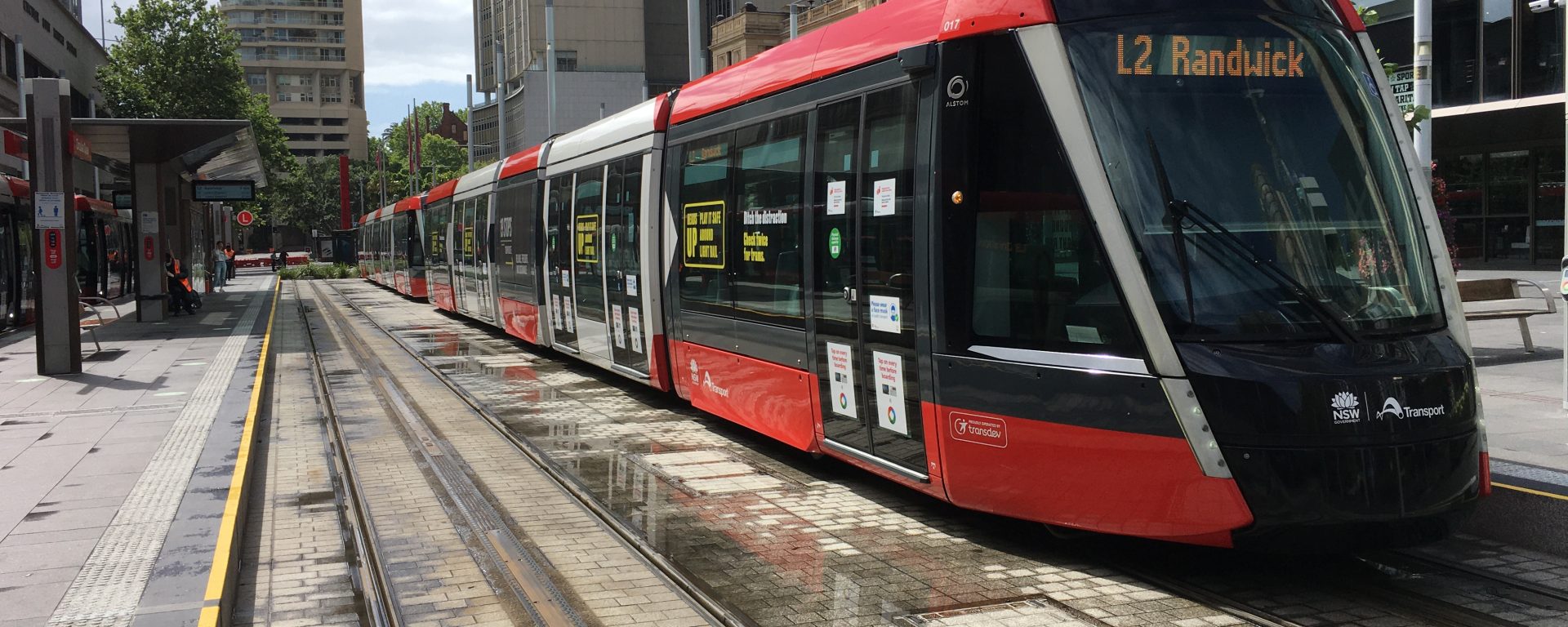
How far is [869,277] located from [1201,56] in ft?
7.41

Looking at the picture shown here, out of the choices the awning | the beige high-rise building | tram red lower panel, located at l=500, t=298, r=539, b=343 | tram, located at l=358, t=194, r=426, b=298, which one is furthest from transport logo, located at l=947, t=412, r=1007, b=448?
the beige high-rise building

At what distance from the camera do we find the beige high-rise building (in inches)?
5846

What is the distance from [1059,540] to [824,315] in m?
2.09

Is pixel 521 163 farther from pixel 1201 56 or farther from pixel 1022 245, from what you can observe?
pixel 1201 56

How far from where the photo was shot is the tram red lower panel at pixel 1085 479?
571 cm

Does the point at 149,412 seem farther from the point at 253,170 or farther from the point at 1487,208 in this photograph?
the point at 1487,208

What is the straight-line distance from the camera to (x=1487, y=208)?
101 ft

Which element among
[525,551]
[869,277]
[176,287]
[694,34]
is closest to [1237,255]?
[869,277]

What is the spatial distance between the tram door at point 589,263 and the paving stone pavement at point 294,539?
3.03 metres

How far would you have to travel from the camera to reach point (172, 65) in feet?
203

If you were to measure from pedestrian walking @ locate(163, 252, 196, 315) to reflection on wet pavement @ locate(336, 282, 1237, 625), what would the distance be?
62.7 ft

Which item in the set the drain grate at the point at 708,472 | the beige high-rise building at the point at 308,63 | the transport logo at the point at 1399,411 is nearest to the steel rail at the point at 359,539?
the drain grate at the point at 708,472

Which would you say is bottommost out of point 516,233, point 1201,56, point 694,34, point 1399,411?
point 1399,411

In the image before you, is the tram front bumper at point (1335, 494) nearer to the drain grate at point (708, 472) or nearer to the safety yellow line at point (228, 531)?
the drain grate at point (708, 472)
